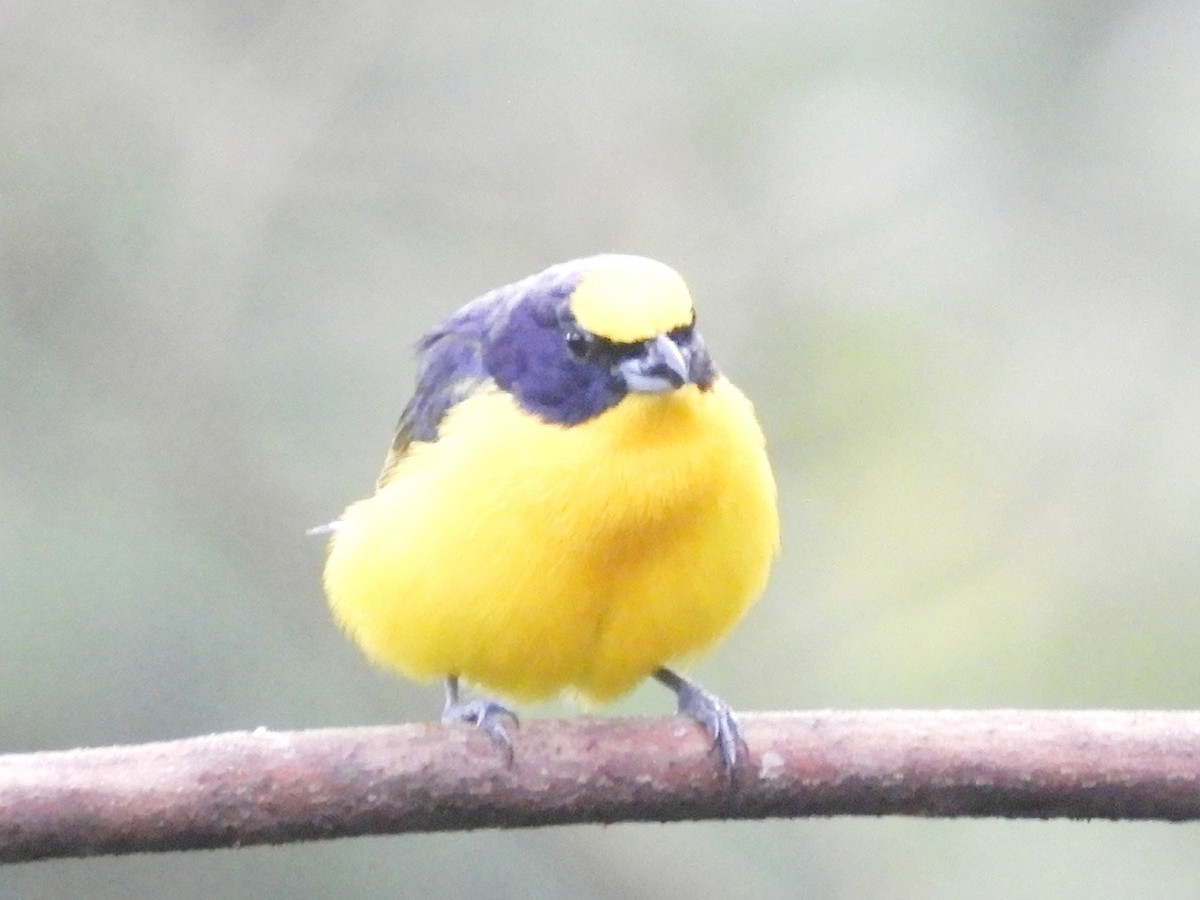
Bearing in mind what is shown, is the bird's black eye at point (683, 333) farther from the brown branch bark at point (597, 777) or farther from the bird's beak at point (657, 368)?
the brown branch bark at point (597, 777)

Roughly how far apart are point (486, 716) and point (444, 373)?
3.02 feet

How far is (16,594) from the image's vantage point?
6.35 meters

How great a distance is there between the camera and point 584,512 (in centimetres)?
380

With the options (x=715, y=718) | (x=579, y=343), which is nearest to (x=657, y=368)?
(x=579, y=343)

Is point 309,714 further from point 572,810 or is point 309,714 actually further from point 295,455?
point 572,810

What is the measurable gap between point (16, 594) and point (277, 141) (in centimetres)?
190

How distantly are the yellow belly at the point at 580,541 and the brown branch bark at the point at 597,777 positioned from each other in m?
0.28

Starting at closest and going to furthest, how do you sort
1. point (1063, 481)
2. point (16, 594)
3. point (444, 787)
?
point (444, 787) → point (16, 594) → point (1063, 481)

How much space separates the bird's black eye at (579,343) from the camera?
383 centimetres

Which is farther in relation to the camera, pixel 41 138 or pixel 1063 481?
pixel 1063 481

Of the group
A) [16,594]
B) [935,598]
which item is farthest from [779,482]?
[16,594]

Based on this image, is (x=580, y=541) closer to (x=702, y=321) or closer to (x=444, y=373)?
(x=444, y=373)

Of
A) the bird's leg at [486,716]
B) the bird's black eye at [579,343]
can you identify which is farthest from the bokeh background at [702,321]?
the bird's black eye at [579,343]

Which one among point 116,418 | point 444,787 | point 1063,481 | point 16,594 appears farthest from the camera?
point 1063,481
